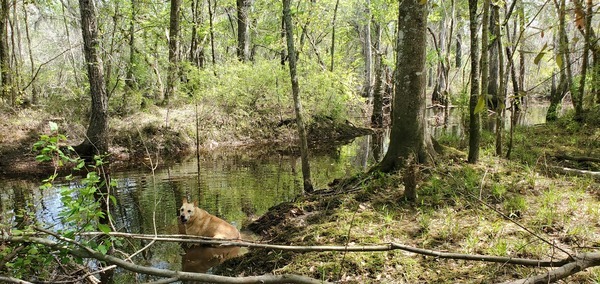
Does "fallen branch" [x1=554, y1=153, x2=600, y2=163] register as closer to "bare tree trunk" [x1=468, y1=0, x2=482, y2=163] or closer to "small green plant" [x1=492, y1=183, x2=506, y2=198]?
"bare tree trunk" [x1=468, y1=0, x2=482, y2=163]

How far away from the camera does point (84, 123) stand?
637 inches

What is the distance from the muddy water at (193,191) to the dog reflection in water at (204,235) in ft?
0.13

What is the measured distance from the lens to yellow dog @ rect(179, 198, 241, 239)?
659 cm

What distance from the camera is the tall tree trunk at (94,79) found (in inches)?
480

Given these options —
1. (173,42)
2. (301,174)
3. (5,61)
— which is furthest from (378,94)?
(5,61)

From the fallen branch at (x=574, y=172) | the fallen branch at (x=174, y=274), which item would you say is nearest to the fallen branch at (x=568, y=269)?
the fallen branch at (x=174, y=274)

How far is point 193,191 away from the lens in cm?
1041

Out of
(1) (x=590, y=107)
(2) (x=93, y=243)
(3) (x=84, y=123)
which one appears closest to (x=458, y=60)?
(1) (x=590, y=107)

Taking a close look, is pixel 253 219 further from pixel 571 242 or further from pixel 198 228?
pixel 571 242

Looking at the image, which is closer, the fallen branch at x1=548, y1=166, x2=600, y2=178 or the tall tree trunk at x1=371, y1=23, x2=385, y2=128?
the fallen branch at x1=548, y1=166, x2=600, y2=178

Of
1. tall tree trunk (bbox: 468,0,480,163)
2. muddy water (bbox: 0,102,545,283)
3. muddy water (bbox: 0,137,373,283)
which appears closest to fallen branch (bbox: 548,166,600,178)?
tall tree trunk (bbox: 468,0,480,163)

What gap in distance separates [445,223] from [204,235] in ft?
12.9

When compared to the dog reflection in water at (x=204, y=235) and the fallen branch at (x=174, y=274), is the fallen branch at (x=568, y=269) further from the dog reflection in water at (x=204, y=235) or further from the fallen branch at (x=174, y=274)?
the dog reflection in water at (x=204, y=235)

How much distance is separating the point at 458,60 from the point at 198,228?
36.1 m
